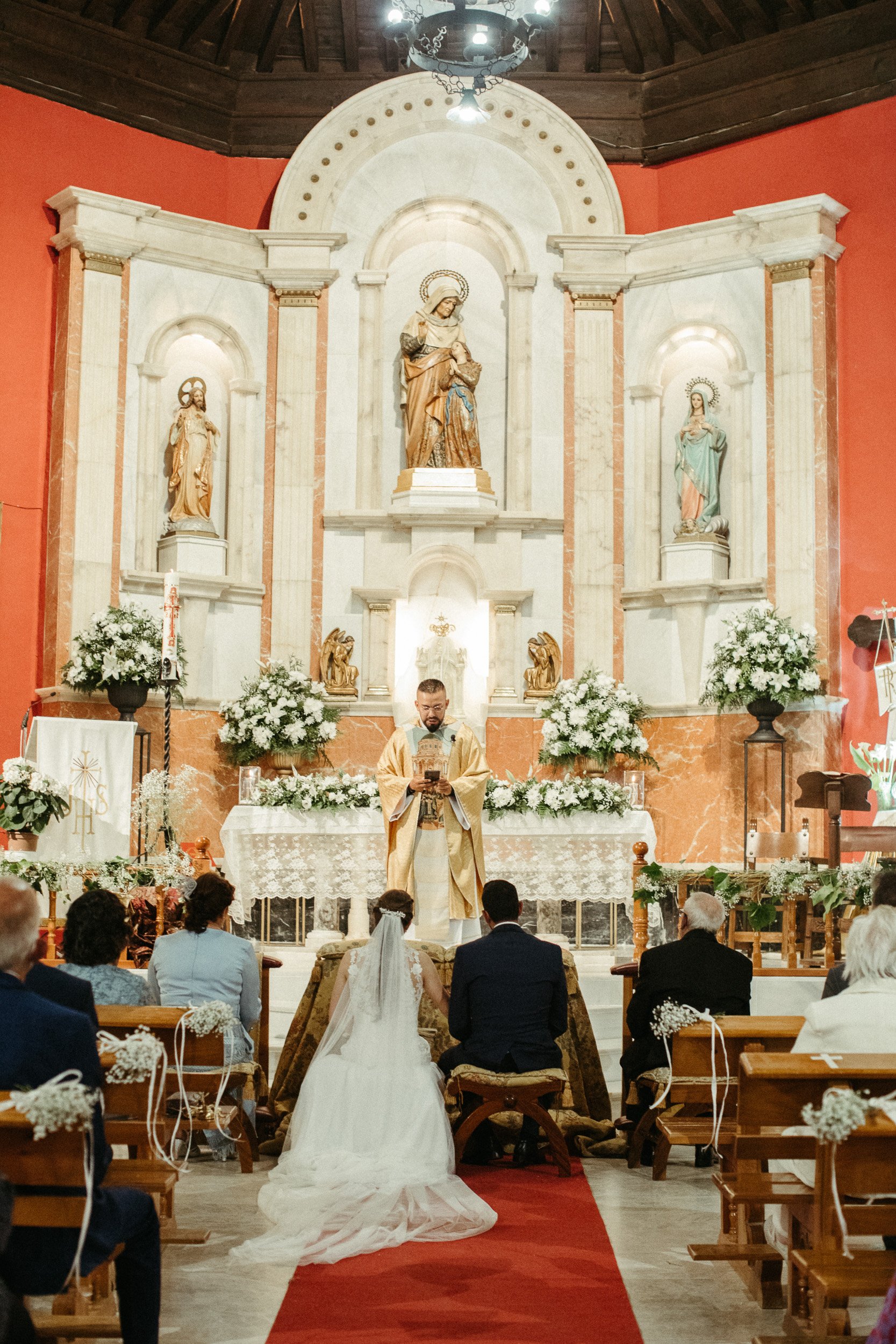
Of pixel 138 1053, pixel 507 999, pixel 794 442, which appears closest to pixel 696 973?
pixel 507 999

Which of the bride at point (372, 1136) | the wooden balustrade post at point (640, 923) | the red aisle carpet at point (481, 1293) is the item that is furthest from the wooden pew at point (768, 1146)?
the wooden balustrade post at point (640, 923)

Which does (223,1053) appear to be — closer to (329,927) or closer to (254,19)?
(329,927)

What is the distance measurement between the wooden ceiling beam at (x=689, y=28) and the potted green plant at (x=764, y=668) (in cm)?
548

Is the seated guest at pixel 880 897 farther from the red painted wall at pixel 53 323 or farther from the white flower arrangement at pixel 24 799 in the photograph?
the red painted wall at pixel 53 323

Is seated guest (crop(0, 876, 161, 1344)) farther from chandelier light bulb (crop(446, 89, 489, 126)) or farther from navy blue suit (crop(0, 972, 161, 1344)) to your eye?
chandelier light bulb (crop(446, 89, 489, 126))

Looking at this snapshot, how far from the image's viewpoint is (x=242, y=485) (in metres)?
14.2

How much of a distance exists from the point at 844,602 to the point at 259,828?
5.55m

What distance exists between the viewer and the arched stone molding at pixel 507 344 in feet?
47.0

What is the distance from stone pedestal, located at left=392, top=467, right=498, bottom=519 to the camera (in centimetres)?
1401

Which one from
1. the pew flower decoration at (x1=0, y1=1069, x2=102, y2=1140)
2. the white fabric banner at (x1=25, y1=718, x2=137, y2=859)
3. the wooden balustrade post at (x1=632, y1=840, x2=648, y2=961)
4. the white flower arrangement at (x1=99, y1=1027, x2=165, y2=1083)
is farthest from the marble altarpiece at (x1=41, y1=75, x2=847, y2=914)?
the pew flower decoration at (x1=0, y1=1069, x2=102, y2=1140)

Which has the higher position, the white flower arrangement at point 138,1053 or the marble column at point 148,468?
the marble column at point 148,468

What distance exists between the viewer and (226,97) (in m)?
14.7

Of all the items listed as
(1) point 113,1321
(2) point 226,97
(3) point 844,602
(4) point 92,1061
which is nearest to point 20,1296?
(4) point 92,1061

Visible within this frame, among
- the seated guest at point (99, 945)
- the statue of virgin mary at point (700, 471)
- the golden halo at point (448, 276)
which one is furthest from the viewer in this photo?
the golden halo at point (448, 276)
